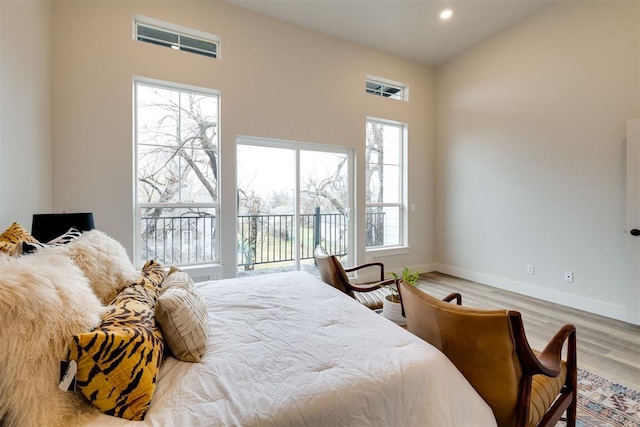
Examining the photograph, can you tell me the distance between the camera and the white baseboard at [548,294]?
3031 mm

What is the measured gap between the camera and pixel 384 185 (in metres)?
4.63

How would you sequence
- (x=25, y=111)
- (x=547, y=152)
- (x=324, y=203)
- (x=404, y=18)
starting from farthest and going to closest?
(x=324, y=203) < (x=404, y=18) < (x=547, y=152) < (x=25, y=111)

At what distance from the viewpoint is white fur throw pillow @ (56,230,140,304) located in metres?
1.25

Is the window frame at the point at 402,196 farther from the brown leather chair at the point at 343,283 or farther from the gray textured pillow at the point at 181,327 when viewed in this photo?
the gray textured pillow at the point at 181,327

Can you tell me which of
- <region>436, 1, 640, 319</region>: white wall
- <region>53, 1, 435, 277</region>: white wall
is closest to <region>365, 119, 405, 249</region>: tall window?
<region>53, 1, 435, 277</region>: white wall

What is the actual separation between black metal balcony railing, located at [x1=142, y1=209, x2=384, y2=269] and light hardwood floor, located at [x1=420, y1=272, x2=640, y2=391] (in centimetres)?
147

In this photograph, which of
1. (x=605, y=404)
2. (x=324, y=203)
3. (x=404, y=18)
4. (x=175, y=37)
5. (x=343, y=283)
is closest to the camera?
(x=605, y=404)

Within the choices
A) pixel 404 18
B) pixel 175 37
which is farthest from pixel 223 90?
pixel 404 18

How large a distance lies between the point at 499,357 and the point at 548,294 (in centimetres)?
329

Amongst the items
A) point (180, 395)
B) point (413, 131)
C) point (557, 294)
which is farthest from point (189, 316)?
point (413, 131)

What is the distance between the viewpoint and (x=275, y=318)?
1543 millimetres

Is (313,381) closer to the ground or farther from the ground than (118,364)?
closer to the ground

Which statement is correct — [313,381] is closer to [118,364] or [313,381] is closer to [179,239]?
[118,364]

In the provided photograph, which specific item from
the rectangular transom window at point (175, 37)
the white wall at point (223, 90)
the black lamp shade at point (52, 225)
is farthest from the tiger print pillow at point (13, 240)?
the rectangular transom window at point (175, 37)
